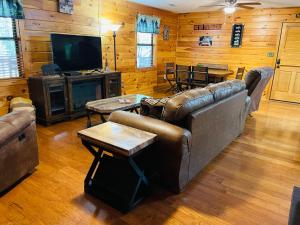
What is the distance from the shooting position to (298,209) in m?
1.15

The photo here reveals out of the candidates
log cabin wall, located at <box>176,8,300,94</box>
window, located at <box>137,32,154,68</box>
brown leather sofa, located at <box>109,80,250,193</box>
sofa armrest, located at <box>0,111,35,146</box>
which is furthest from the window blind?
log cabin wall, located at <box>176,8,300,94</box>

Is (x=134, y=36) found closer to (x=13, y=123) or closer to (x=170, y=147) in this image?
(x=13, y=123)

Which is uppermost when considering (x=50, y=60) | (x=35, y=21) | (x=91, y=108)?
(x=35, y=21)

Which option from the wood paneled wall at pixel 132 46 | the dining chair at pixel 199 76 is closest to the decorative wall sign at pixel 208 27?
the wood paneled wall at pixel 132 46

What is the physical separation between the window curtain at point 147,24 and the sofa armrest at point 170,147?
13.9 ft

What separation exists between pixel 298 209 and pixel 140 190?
126cm

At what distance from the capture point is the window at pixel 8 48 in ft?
11.6

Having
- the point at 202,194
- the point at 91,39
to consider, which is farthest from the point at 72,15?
the point at 202,194

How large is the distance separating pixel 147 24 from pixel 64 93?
316cm

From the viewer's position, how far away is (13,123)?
2086 mm

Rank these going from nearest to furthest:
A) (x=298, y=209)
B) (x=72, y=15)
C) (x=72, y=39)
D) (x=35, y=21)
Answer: (x=298, y=209) → (x=35, y=21) → (x=72, y=39) → (x=72, y=15)

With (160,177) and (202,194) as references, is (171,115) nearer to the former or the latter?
(160,177)

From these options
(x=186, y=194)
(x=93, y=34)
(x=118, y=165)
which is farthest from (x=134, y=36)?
(x=186, y=194)

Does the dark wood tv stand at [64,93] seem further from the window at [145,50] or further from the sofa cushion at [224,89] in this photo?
the sofa cushion at [224,89]
